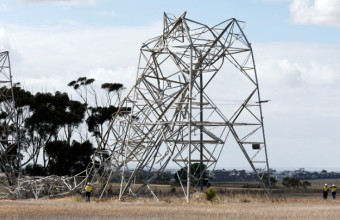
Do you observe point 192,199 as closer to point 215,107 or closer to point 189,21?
point 215,107

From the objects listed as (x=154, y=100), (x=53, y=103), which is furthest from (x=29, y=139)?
(x=154, y=100)

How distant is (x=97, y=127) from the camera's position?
9294 cm

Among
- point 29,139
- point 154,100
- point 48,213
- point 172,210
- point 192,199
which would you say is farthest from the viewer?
point 29,139

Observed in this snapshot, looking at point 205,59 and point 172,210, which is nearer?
point 172,210

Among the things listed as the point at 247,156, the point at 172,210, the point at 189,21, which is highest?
the point at 189,21

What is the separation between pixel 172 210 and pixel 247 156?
45.0ft

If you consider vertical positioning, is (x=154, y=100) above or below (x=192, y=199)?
above

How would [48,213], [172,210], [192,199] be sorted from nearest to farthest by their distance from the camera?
[48,213] → [172,210] → [192,199]

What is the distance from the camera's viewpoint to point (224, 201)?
5050 centimetres

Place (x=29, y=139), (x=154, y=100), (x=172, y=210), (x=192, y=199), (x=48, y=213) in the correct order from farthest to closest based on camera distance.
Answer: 1. (x=29, y=139)
2. (x=154, y=100)
3. (x=192, y=199)
4. (x=172, y=210)
5. (x=48, y=213)

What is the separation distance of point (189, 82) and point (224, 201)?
7.83 metres

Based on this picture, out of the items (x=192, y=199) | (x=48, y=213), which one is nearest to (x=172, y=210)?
(x=48, y=213)

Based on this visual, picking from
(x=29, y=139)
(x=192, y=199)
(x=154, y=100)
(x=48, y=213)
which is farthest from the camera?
(x=29, y=139)

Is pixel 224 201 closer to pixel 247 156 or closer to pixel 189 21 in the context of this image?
pixel 247 156
